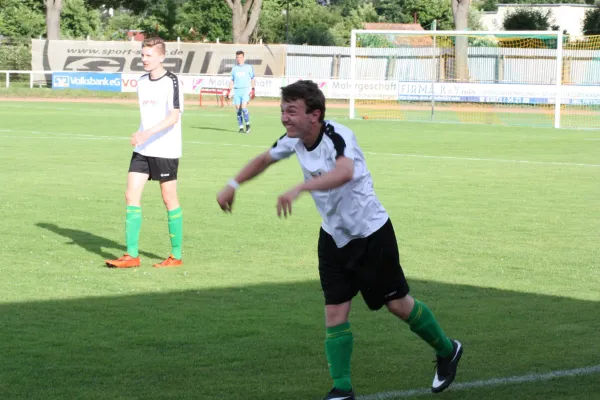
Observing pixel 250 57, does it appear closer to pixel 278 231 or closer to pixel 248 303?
pixel 278 231

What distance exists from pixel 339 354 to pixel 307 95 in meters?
1.36

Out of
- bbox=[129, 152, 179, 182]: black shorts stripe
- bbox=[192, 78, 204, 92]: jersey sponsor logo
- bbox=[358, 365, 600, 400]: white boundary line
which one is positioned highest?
bbox=[192, 78, 204, 92]: jersey sponsor logo

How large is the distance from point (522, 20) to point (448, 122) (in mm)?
30117

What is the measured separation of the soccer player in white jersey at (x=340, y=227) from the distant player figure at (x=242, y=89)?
72.3 ft

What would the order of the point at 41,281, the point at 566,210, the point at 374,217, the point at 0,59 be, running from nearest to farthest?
the point at 374,217 → the point at 41,281 → the point at 566,210 → the point at 0,59

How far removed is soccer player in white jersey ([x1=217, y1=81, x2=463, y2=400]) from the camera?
543cm

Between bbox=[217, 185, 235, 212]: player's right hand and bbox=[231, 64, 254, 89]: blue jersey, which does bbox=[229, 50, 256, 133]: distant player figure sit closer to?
bbox=[231, 64, 254, 89]: blue jersey

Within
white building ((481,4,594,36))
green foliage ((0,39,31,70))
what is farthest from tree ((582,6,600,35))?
green foliage ((0,39,31,70))

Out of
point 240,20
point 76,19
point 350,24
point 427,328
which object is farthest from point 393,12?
point 427,328

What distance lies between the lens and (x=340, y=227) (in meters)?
5.61

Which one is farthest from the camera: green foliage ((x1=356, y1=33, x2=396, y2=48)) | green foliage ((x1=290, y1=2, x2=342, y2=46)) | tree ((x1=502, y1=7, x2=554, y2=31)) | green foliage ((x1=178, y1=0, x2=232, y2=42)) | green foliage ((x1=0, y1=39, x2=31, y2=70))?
green foliage ((x1=178, y1=0, x2=232, y2=42))

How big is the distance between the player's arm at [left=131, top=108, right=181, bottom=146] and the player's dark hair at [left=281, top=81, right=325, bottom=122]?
4.00 meters

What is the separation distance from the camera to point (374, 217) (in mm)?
5676

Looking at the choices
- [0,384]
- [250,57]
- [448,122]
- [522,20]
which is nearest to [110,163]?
[0,384]
